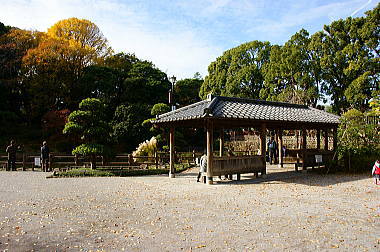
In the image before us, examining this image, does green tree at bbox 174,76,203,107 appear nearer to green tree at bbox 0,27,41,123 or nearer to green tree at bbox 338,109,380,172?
green tree at bbox 0,27,41,123

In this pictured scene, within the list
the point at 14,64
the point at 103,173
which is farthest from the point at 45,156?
the point at 14,64

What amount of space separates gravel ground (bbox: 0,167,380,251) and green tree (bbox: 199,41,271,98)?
23071 mm

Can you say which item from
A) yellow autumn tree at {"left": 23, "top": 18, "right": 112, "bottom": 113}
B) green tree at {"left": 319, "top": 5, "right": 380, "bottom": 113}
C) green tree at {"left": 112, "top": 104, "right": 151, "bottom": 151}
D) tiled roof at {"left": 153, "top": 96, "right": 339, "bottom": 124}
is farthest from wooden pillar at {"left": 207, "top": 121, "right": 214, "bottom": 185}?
yellow autumn tree at {"left": 23, "top": 18, "right": 112, "bottom": 113}

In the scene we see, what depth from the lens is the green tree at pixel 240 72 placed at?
32750 mm

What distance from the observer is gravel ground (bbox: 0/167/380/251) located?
4875mm

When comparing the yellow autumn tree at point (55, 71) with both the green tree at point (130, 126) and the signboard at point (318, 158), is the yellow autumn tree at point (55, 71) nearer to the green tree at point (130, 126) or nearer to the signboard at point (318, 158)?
the green tree at point (130, 126)

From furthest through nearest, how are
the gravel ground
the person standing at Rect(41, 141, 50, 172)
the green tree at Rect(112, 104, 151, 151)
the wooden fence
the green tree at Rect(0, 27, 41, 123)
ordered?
the green tree at Rect(0, 27, 41, 123), the green tree at Rect(112, 104, 151, 151), the wooden fence, the person standing at Rect(41, 141, 50, 172), the gravel ground

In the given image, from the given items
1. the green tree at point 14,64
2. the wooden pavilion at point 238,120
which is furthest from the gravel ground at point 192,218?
the green tree at point 14,64

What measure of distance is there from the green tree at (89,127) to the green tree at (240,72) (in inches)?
784

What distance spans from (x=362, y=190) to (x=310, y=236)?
5.87 m

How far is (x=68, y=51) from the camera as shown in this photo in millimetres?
29172

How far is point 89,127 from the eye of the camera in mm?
15633

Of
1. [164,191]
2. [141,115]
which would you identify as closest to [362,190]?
[164,191]

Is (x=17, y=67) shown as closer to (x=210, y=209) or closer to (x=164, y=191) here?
(x=164, y=191)
